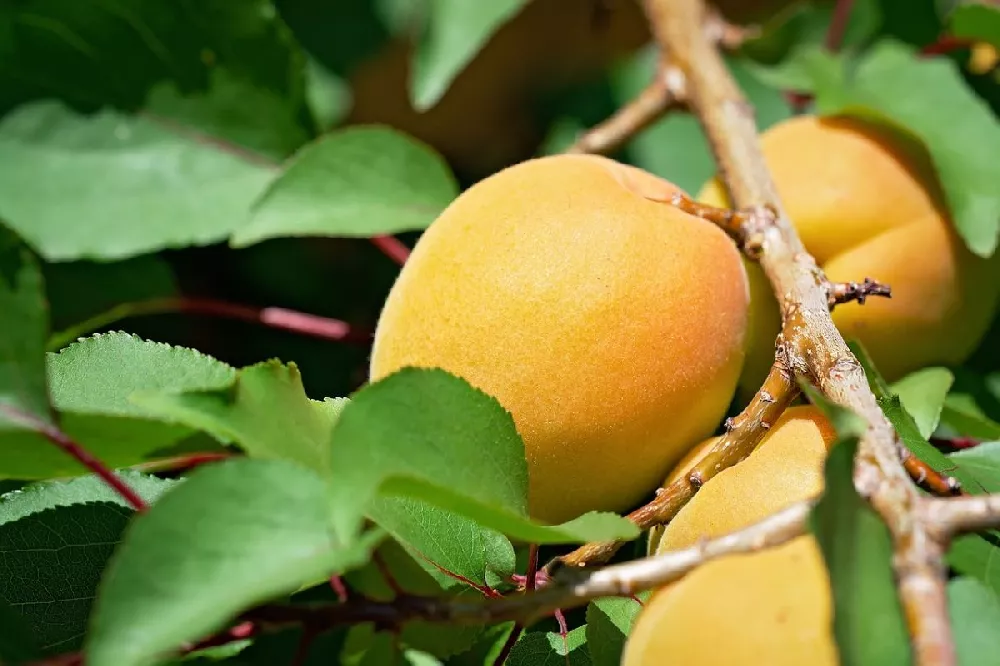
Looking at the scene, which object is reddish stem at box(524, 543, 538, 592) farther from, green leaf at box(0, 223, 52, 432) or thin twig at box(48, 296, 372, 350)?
thin twig at box(48, 296, 372, 350)

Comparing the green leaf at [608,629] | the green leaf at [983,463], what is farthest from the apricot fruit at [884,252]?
the green leaf at [608,629]

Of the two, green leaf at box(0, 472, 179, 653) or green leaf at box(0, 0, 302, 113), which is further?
green leaf at box(0, 0, 302, 113)

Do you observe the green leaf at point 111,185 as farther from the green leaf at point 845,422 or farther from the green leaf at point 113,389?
the green leaf at point 845,422

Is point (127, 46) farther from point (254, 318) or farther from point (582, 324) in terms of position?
point (582, 324)

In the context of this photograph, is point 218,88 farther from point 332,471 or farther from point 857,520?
point 857,520

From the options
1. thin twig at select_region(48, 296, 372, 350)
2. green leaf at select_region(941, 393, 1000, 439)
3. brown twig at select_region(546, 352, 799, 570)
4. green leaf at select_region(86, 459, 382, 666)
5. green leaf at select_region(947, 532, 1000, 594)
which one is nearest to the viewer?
green leaf at select_region(86, 459, 382, 666)

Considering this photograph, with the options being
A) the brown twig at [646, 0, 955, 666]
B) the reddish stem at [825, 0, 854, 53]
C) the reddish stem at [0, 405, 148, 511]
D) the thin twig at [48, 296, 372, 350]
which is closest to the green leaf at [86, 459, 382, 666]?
the reddish stem at [0, 405, 148, 511]

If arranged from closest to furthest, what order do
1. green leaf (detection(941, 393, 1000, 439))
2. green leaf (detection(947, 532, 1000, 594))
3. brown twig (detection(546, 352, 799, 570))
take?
green leaf (detection(947, 532, 1000, 594)) → brown twig (detection(546, 352, 799, 570)) → green leaf (detection(941, 393, 1000, 439))
